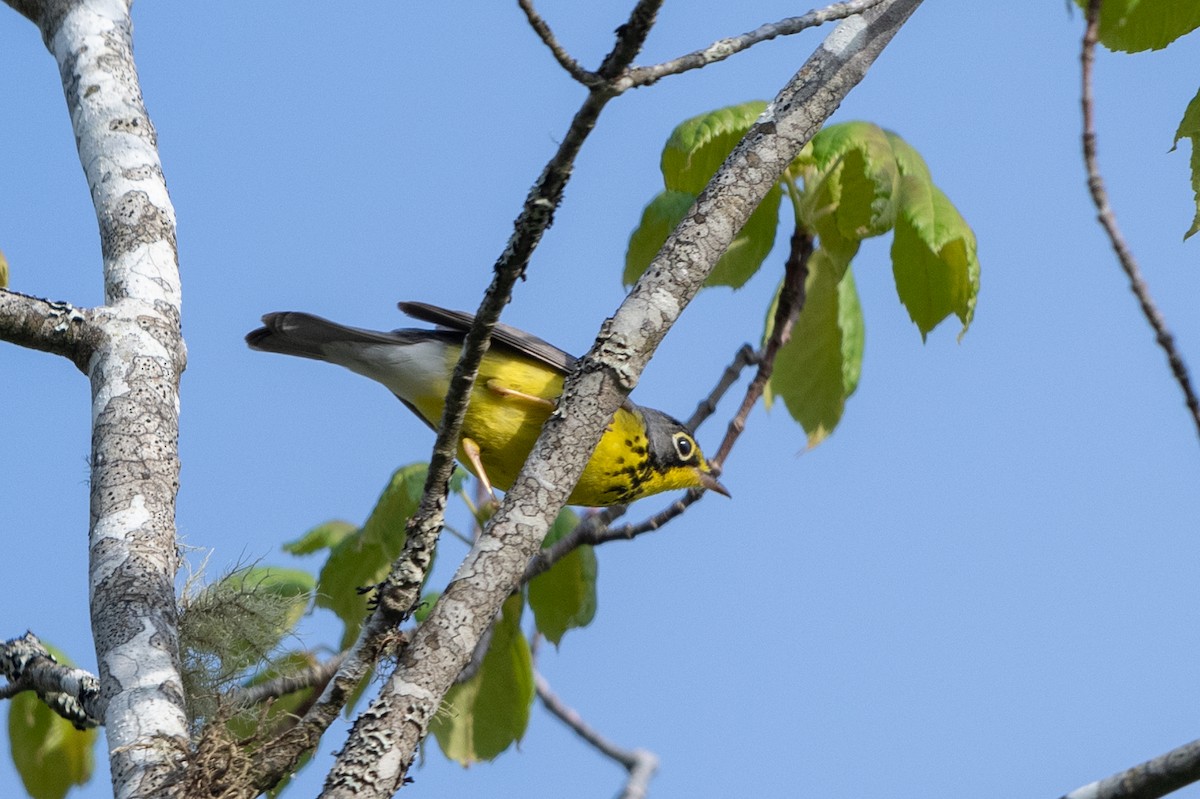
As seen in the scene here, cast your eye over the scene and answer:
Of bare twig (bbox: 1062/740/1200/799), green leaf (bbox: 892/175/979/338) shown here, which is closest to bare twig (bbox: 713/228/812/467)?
green leaf (bbox: 892/175/979/338)

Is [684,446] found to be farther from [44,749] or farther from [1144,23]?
[1144,23]

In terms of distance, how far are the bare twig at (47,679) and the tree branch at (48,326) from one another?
90cm

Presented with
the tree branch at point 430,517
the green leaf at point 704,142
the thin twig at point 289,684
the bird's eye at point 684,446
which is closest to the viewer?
the tree branch at point 430,517

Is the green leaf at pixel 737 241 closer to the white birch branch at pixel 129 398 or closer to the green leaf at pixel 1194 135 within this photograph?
the white birch branch at pixel 129 398

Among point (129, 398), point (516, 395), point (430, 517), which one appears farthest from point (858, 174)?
point (129, 398)

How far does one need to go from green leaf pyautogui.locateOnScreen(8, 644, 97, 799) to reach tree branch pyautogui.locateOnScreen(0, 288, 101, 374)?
6.81ft

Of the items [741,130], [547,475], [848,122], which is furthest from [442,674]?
[848,122]

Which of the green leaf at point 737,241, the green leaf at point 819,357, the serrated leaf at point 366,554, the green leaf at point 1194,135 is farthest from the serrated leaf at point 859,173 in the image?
the serrated leaf at point 366,554

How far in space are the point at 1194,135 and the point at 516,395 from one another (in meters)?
3.63

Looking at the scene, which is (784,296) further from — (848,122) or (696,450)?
(696,450)

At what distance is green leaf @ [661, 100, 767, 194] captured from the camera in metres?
4.82

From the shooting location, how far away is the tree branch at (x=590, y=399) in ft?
9.27

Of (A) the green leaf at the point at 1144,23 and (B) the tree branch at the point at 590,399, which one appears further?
(A) the green leaf at the point at 1144,23

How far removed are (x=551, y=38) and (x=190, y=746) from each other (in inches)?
72.7
